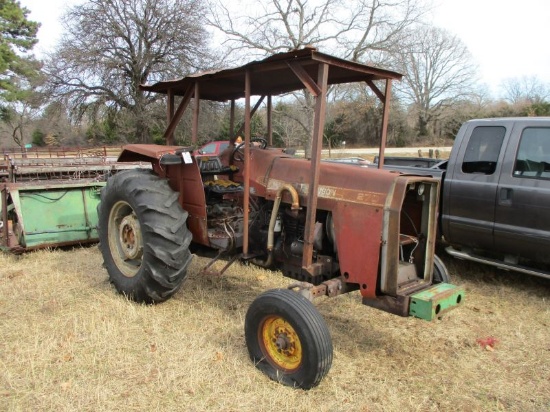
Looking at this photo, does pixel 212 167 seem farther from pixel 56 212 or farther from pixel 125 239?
pixel 56 212

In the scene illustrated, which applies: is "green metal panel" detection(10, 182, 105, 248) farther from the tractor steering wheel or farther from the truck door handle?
the truck door handle

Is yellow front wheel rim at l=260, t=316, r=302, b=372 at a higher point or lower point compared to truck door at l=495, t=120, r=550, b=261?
lower

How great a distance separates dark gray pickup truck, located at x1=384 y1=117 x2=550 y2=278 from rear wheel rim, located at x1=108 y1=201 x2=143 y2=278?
3.38 metres

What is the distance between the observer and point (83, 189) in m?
6.53

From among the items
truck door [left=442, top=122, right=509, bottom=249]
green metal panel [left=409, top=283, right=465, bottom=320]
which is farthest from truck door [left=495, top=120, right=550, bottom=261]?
green metal panel [left=409, top=283, right=465, bottom=320]

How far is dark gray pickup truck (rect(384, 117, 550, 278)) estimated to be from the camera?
446 cm

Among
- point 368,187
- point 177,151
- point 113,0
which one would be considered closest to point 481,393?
point 368,187

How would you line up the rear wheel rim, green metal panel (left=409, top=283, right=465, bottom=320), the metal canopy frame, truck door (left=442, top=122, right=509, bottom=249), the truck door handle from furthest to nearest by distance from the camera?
truck door (left=442, top=122, right=509, bottom=249) < the truck door handle < the rear wheel rim < the metal canopy frame < green metal panel (left=409, top=283, right=465, bottom=320)

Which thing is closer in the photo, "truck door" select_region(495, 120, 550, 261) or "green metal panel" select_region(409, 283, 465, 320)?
"green metal panel" select_region(409, 283, 465, 320)

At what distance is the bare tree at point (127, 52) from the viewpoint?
2194 centimetres

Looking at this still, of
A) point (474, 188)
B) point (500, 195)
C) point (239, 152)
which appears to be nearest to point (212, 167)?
point (239, 152)

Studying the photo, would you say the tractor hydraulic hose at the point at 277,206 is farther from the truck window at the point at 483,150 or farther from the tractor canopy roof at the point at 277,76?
the truck window at the point at 483,150

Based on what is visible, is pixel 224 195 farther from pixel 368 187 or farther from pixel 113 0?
pixel 113 0

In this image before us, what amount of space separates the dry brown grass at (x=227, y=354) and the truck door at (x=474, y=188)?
0.66 m
